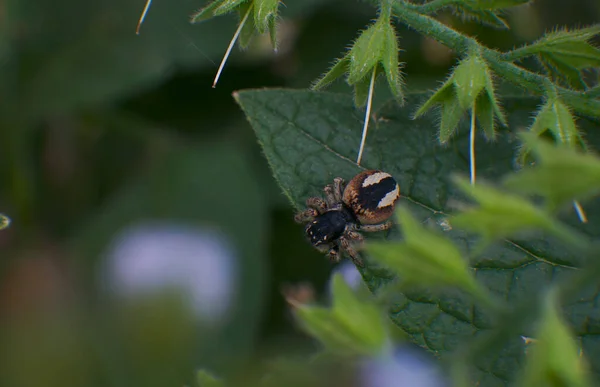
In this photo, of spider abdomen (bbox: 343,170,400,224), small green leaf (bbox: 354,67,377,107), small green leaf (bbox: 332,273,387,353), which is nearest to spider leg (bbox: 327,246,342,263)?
spider abdomen (bbox: 343,170,400,224)

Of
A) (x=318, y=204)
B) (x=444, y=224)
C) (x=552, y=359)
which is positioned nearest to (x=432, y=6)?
(x=444, y=224)

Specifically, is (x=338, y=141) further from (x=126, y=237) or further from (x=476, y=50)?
(x=126, y=237)

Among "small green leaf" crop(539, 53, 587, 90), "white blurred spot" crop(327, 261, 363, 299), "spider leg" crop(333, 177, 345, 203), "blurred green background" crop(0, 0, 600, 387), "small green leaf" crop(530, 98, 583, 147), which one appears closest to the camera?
"small green leaf" crop(530, 98, 583, 147)

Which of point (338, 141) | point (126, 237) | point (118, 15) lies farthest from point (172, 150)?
point (338, 141)

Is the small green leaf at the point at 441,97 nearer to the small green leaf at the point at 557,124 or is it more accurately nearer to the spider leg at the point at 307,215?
the small green leaf at the point at 557,124

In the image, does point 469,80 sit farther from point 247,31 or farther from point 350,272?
point 350,272

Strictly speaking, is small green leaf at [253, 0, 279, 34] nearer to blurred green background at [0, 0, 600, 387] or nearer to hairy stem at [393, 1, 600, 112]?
hairy stem at [393, 1, 600, 112]
